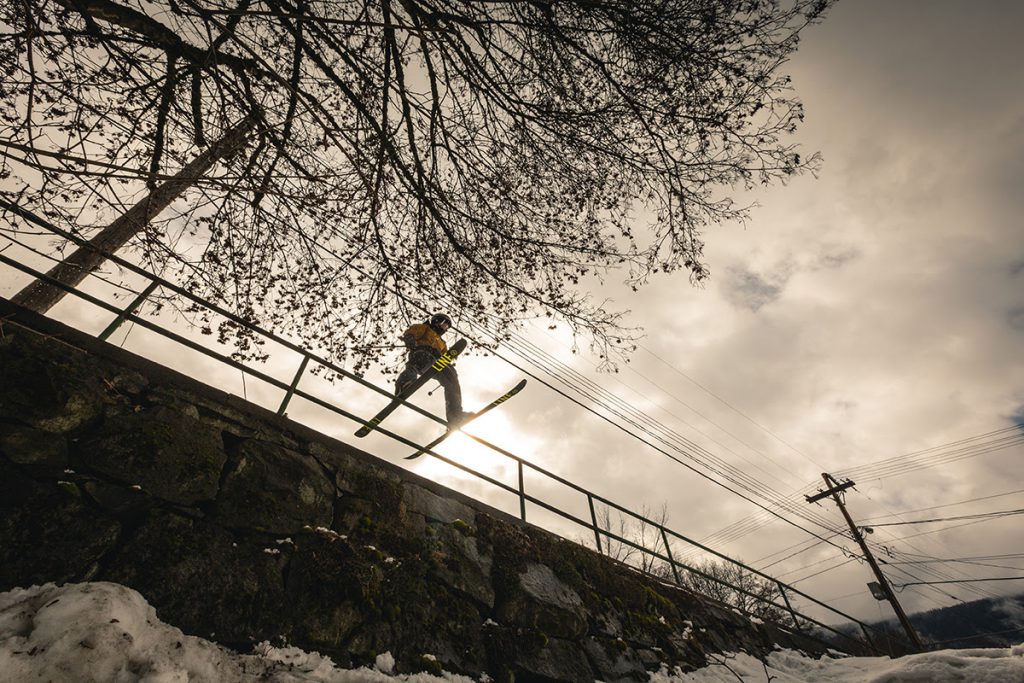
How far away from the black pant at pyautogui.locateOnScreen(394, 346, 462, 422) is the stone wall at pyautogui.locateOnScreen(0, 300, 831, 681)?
4.63ft

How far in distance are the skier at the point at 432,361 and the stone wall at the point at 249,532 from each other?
4.50ft

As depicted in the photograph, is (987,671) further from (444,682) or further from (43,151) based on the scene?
(43,151)

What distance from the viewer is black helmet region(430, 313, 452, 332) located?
244 inches

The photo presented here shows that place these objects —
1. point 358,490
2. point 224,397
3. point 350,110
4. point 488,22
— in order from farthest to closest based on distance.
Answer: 1. point 350,110
2. point 358,490
3. point 224,397
4. point 488,22

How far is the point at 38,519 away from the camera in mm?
2551

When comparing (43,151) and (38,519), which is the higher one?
(43,151)

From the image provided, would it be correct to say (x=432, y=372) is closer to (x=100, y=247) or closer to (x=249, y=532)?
(x=249, y=532)

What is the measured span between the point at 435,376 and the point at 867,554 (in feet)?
70.1

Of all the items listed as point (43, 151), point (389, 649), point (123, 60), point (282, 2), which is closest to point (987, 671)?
point (389, 649)

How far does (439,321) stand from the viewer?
6289mm

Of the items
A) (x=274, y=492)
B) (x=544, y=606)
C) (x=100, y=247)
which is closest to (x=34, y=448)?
(x=274, y=492)

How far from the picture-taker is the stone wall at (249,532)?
8.80 ft

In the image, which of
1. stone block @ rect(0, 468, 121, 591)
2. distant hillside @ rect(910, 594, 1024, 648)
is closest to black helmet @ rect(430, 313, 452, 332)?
stone block @ rect(0, 468, 121, 591)

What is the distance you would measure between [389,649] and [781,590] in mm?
8986
